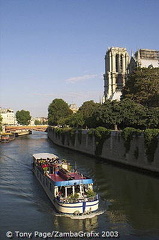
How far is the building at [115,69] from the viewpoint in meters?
121

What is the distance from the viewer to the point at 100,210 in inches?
774

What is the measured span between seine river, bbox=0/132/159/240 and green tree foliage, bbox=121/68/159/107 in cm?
2196

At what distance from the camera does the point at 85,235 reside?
15.8 metres

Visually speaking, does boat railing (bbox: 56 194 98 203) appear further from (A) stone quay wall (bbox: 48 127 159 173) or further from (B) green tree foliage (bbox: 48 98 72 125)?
(B) green tree foliage (bbox: 48 98 72 125)

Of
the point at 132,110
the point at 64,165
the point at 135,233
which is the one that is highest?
the point at 132,110

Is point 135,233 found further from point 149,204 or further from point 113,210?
point 149,204

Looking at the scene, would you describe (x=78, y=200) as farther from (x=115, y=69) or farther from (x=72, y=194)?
(x=115, y=69)

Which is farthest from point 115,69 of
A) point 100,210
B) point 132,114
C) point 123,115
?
point 100,210

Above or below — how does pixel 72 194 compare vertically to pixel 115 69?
below

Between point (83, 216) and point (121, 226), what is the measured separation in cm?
230

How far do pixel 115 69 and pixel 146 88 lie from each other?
74009 millimetres

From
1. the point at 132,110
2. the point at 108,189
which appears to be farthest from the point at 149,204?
the point at 132,110

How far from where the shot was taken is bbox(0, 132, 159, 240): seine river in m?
16.4

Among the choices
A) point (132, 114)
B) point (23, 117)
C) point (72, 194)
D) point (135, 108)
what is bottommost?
point (72, 194)
